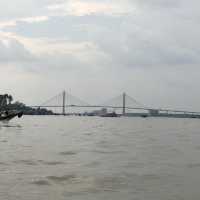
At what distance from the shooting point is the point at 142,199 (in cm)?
1191

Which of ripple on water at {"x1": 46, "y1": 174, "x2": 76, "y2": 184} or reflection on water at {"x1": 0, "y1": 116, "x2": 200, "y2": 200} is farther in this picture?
ripple on water at {"x1": 46, "y1": 174, "x2": 76, "y2": 184}

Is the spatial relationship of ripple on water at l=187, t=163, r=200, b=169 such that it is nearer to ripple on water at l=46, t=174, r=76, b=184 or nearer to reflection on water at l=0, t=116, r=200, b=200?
reflection on water at l=0, t=116, r=200, b=200

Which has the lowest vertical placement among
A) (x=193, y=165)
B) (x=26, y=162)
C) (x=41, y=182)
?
(x=41, y=182)

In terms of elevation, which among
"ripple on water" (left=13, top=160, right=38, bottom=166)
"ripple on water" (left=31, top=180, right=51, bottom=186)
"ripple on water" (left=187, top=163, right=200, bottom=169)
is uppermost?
"ripple on water" (left=13, top=160, right=38, bottom=166)

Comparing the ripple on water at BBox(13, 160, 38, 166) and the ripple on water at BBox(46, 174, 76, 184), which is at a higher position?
the ripple on water at BBox(13, 160, 38, 166)

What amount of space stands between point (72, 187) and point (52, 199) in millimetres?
1603

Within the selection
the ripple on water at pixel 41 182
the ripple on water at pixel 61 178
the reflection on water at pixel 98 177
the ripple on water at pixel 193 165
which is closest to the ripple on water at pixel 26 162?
the reflection on water at pixel 98 177

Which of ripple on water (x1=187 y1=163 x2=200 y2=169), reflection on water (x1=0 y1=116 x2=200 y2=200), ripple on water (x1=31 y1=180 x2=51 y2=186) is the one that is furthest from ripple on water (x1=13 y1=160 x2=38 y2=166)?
ripple on water (x1=187 y1=163 x2=200 y2=169)

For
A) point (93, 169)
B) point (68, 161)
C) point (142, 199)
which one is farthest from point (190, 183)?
point (68, 161)

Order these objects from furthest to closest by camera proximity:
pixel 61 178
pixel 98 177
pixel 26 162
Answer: pixel 26 162, pixel 98 177, pixel 61 178

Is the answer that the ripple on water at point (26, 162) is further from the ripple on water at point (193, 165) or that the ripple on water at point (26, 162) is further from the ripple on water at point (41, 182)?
the ripple on water at point (193, 165)

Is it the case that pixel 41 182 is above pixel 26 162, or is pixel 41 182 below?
below

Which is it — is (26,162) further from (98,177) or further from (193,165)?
(193,165)

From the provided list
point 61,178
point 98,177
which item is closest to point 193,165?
point 98,177
